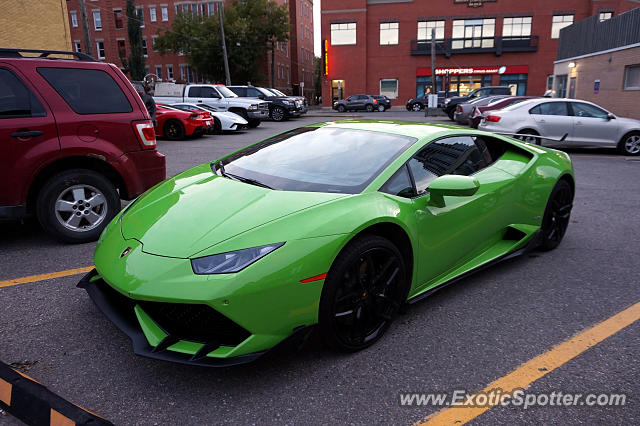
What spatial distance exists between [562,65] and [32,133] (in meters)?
27.3

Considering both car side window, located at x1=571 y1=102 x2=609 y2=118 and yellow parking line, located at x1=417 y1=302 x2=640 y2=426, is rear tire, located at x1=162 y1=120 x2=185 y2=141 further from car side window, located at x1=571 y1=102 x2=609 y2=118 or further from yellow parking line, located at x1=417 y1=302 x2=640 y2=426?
yellow parking line, located at x1=417 y1=302 x2=640 y2=426

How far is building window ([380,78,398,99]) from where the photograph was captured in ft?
157

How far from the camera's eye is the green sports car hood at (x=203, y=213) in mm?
2467

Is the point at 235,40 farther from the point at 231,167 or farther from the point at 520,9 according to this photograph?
the point at 231,167

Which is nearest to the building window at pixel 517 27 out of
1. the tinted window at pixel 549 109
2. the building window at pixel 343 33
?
the building window at pixel 343 33

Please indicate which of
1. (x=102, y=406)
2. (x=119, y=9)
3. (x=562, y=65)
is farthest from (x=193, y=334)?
(x=119, y=9)

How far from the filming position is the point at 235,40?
150 ft

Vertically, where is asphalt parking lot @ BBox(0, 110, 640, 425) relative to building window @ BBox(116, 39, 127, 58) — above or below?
below

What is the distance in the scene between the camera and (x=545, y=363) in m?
2.70

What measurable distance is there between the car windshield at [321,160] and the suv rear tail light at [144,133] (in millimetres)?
1578

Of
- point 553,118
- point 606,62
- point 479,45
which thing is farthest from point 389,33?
point 553,118

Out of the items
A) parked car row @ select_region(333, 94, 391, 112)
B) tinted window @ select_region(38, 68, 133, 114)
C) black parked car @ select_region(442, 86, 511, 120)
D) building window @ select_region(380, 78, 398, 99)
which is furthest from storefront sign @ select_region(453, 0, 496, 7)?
tinted window @ select_region(38, 68, 133, 114)

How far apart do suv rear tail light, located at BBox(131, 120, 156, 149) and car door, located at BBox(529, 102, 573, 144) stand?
32.1 feet

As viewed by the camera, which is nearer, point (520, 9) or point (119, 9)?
point (520, 9)
